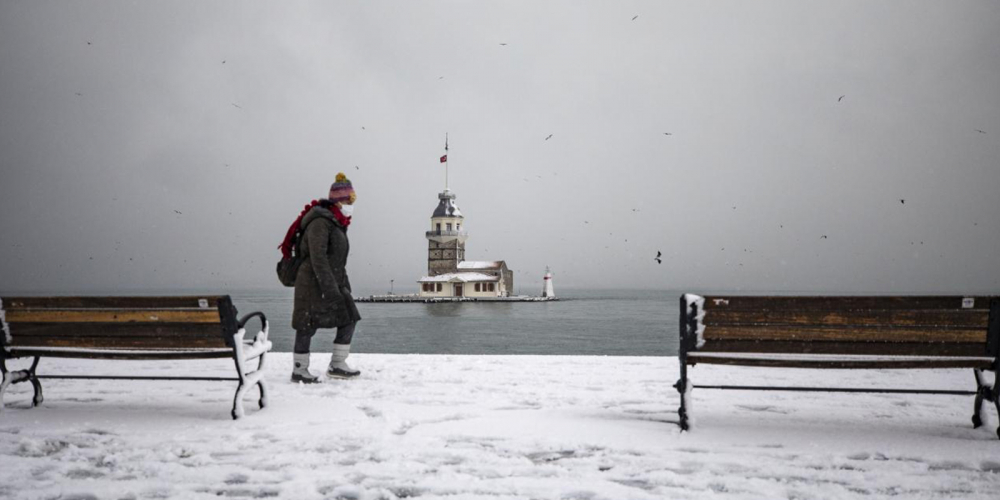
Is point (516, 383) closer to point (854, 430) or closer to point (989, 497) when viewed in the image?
point (854, 430)

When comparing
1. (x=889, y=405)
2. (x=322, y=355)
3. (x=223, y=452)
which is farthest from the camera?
(x=322, y=355)

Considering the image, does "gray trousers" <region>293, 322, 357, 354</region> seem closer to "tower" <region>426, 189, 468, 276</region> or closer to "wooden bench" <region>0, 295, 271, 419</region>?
"wooden bench" <region>0, 295, 271, 419</region>

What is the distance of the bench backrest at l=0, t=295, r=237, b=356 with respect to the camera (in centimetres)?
392

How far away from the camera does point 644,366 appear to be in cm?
638

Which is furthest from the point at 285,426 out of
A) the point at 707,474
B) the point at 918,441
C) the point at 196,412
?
the point at 918,441

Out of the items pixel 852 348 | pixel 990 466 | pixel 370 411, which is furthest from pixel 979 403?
pixel 370 411

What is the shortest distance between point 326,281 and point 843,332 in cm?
406

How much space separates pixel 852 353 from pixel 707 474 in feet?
4.69

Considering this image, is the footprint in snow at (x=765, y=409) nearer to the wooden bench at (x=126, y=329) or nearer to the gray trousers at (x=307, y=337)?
the gray trousers at (x=307, y=337)

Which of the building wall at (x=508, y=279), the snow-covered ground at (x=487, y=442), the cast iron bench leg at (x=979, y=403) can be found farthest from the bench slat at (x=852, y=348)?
the building wall at (x=508, y=279)

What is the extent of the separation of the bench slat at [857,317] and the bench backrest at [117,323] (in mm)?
3403

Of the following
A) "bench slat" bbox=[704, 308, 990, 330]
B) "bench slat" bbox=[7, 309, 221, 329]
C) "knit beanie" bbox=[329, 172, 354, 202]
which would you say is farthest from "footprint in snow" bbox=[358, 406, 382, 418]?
"bench slat" bbox=[704, 308, 990, 330]

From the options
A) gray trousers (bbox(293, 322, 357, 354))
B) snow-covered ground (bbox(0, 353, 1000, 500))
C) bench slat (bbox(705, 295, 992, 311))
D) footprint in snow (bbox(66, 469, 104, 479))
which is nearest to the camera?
snow-covered ground (bbox(0, 353, 1000, 500))

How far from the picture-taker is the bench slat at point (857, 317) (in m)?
3.43
